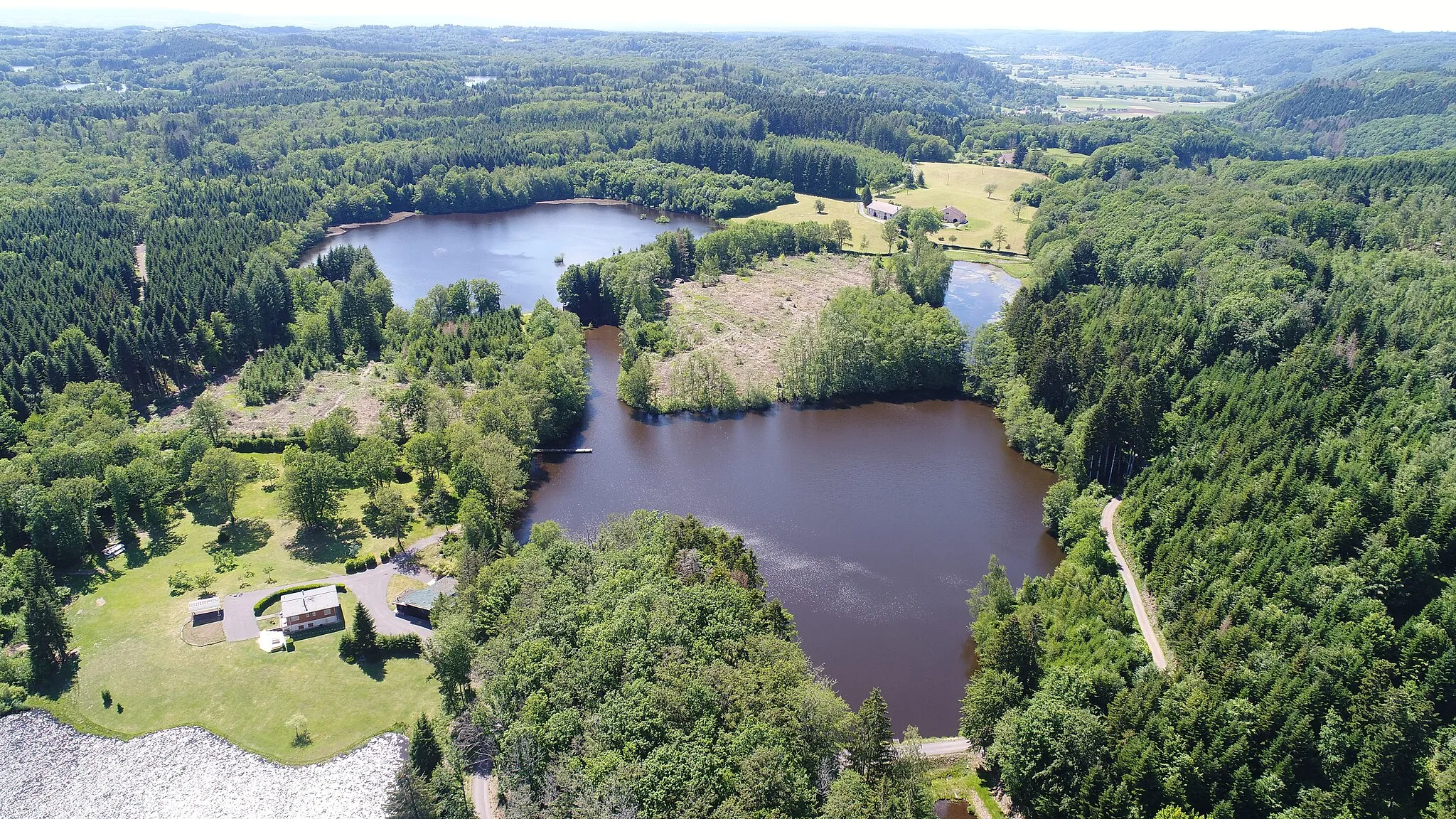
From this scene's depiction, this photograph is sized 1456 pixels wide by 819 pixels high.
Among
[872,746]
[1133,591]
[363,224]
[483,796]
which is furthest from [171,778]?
[363,224]

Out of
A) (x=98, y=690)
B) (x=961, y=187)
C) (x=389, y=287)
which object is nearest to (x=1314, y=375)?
(x=98, y=690)

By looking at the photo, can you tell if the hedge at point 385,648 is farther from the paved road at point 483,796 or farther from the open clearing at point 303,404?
the open clearing at point 303,404

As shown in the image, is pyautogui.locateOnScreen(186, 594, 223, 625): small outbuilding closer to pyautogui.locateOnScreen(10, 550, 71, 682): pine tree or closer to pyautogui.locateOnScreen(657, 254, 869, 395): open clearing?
pyautogui.locateOnScreen(10, 550, 71, 682): pine tree

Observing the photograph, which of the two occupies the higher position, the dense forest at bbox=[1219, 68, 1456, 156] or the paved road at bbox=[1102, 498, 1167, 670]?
the dense forest at bbox=[1219, 68, 1456, 156]

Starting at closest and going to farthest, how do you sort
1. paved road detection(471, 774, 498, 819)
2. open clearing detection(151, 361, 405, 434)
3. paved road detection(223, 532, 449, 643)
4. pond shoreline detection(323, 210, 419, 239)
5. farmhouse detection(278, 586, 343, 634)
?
paved road detection(471, 774, 498, 819)
farmhouse detection(278, 586, 343, 634)
paved road detection(223, 532, 449, 643)
open clearing detection(151, 361, 405, 434)
pond shoreline detection(323, 210, 419, 239)

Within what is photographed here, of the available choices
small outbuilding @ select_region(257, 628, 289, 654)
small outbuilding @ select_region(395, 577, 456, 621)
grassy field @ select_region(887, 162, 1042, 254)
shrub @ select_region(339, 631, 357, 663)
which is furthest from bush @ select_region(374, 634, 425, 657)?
grassy field @ select_region(887, 162, 1042, 254)

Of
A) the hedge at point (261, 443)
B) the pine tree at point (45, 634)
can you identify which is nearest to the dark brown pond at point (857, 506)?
the hedge at point (261, 443)

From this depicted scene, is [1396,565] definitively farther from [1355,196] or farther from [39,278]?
[39,278]
